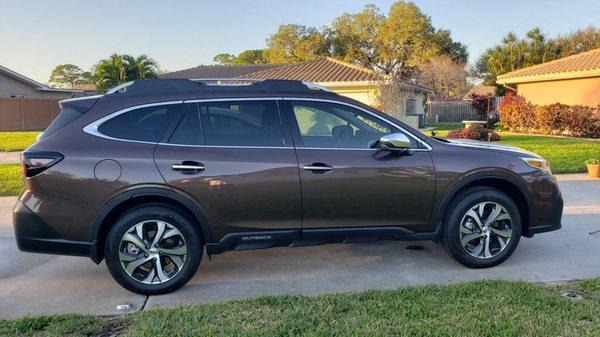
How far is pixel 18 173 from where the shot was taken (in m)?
10.0

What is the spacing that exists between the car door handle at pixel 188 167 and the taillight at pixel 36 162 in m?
0.94

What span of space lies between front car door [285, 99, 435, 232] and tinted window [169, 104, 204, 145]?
0.83 metres

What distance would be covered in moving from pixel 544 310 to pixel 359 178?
1759mm

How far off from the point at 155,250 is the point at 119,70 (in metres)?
27.0

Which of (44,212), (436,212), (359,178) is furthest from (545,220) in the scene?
(44,212)

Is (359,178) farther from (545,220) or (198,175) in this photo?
(545,220)

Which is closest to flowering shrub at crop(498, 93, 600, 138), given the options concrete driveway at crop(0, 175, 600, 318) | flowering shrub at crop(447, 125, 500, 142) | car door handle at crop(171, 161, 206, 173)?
flowering shrub at crop(447, 125, 500, 142)

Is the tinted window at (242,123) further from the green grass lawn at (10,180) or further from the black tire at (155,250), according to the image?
the green grass lawn at (10,180)

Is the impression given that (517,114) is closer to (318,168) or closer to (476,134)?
(476,134)

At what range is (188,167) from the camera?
3.95m

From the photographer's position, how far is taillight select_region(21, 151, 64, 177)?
378cm

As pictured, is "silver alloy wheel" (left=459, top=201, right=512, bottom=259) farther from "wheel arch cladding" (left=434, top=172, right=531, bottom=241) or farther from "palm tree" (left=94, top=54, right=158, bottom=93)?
"palm tree" (left=94, top=54, right=158, bottom=93)

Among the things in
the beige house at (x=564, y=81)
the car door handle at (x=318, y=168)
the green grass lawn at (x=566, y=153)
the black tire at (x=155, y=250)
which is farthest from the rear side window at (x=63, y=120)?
the beige house at (x=564, y=81)

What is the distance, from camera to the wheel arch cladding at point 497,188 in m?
4.40
